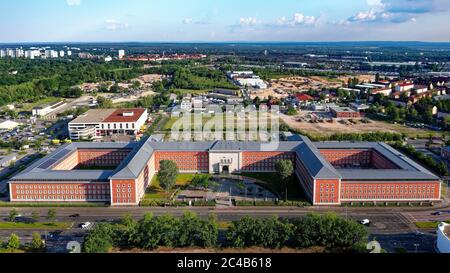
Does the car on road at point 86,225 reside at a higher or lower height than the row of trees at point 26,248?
lower

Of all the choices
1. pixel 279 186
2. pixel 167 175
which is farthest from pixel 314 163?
pixel 167 175

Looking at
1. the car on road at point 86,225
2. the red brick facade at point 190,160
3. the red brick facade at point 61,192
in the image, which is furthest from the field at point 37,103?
the car on road at point 86,225

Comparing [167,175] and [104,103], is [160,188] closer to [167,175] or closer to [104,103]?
[167,175]

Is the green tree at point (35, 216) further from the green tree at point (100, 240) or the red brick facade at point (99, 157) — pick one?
the red brick facade at point (99, 157)

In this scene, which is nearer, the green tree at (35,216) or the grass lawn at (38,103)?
the green tree at (35,216)

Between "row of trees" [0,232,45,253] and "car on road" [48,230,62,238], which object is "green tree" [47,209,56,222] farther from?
"row of trees" [0,232,45,253]
